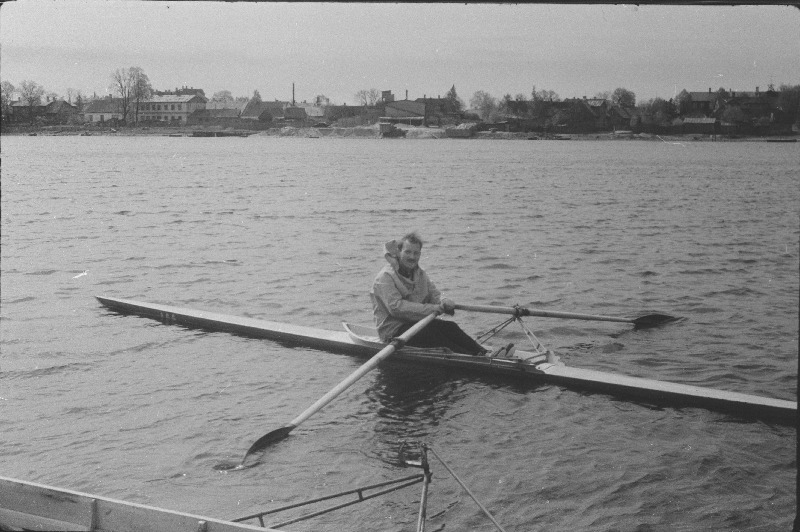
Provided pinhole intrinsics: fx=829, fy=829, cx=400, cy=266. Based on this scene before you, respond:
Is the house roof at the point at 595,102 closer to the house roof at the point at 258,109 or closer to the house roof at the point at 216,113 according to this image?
the house roof at the point at 258,109

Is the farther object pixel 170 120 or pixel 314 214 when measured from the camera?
pixel 170 120

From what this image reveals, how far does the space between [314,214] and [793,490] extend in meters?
27.3

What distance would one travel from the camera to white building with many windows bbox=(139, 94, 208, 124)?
5536 inches

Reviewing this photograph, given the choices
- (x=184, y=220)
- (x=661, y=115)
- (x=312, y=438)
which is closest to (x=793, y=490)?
(x=312, y=438)

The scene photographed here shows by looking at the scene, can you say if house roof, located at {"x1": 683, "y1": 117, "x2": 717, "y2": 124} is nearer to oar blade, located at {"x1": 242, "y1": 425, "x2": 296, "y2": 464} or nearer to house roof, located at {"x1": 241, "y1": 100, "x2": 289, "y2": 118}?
house roof, located at {"x1": 241, "y1": 100, "x2": 289, "y2": 118}

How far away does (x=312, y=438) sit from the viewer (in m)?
9.30

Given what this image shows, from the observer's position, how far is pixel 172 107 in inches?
5807

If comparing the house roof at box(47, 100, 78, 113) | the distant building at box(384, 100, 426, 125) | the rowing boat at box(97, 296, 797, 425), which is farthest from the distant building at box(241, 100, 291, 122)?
the rowing boat at box(97, 296, 797, 425)

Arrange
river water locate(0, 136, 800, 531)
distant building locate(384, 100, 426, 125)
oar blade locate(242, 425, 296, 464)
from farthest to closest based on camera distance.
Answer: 1. distant building locate(384, 100, 426, 125)
2. oar blade locate(242, 425, 296, 464)
3. river water locate(0, 136, 800, 531)

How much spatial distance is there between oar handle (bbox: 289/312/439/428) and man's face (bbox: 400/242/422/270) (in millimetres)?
727

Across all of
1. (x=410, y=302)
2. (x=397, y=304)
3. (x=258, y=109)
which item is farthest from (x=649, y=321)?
(x=258, y=109)

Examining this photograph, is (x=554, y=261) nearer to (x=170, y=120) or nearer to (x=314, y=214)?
(x=314, y=214)

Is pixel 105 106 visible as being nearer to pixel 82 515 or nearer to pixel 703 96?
pixel 703 96

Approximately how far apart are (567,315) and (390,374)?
3.00m
